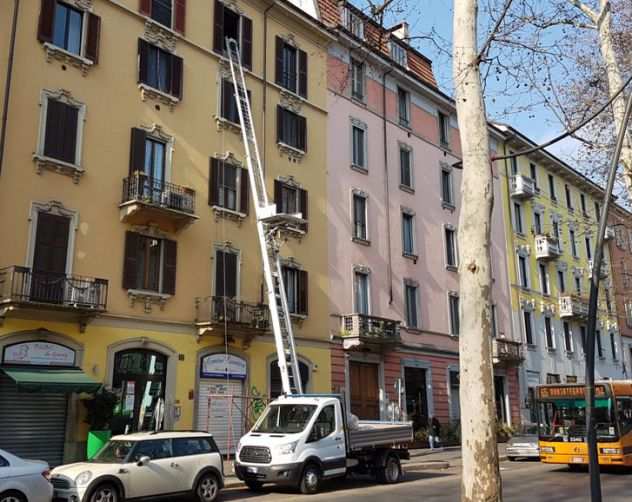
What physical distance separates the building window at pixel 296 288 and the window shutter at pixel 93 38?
33.4 feet

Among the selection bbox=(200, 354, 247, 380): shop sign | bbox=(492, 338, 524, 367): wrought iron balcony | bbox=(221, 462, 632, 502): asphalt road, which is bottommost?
bbox=(221, 462, 632, 502): asphalt road

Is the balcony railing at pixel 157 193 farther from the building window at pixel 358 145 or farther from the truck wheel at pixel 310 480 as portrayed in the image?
the building window at pixel 358 145

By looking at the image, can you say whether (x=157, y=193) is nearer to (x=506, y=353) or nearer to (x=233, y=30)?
(x=233, y=30)

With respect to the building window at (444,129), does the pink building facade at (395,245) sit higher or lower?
lower

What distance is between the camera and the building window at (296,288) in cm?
2591

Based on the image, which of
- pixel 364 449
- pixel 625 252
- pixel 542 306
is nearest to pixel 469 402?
pixel 364 449

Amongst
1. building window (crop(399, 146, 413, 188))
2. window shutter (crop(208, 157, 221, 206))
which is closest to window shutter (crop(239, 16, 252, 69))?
window shutter (crop(208, 157, 221, 206))

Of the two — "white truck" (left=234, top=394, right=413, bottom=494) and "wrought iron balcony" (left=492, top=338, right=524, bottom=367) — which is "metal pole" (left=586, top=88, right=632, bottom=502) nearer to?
"white truck" (left=234, top=394, right=413, bottom=494)

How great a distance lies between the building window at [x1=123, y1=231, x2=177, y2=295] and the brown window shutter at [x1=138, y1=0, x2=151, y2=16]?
786 centimetres

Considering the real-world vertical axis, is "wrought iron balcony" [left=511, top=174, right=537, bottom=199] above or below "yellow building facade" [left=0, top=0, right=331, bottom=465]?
above

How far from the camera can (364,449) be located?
17297 millimetres

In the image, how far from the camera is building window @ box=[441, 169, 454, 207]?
120 ft

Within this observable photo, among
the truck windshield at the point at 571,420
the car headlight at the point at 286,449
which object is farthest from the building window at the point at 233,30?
the truck windshield at the point at 571,420

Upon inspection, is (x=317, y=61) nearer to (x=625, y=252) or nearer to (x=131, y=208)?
(x=131, y=208)
